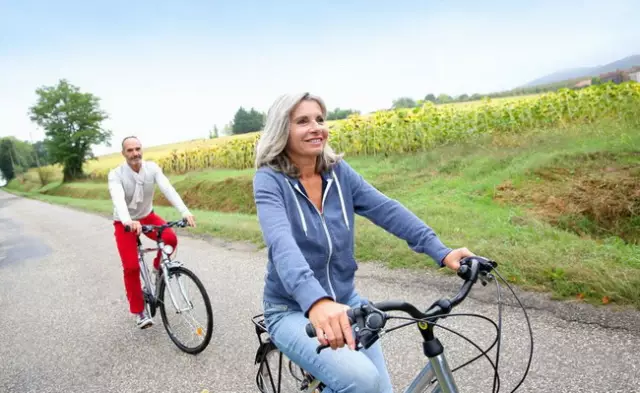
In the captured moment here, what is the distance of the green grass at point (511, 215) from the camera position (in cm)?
434

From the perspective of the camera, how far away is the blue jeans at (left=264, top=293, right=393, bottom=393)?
181cm

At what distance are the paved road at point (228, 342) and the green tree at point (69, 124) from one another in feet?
155

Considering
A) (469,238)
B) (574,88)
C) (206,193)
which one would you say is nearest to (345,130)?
A: (206,193)

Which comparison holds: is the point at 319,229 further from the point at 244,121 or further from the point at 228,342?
the point at 244,121

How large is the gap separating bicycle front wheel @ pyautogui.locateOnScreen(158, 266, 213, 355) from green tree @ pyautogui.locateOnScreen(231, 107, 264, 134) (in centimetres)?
4726

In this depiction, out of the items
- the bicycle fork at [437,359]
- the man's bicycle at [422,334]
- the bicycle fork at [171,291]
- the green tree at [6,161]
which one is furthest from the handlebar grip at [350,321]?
the green tree at [6,161]

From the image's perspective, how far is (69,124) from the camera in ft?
169

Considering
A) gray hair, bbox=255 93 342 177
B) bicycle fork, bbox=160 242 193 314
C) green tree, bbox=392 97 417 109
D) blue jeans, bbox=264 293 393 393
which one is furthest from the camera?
green tree, bbox=392 97 417 109

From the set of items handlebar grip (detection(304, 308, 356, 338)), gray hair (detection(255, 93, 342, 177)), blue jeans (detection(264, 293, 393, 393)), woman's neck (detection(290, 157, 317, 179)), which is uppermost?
gray hair (detection(255, 93, 342, 177))

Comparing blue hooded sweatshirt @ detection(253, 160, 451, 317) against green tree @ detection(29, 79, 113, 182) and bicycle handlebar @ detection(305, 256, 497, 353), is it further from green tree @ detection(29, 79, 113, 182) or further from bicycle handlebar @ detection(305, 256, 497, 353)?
green tree @ detection(29, 79, 113, 182)

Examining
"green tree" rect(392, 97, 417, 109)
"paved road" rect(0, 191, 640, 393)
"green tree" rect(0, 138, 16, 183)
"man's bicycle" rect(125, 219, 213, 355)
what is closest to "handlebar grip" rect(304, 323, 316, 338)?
"paved road" rect(0, 191, 640, 393)


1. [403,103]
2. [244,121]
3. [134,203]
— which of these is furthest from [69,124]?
[134,203]

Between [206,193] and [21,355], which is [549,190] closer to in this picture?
[21,355]

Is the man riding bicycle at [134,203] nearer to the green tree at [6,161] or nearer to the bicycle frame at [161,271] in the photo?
the bicycle frame at [161,271]
